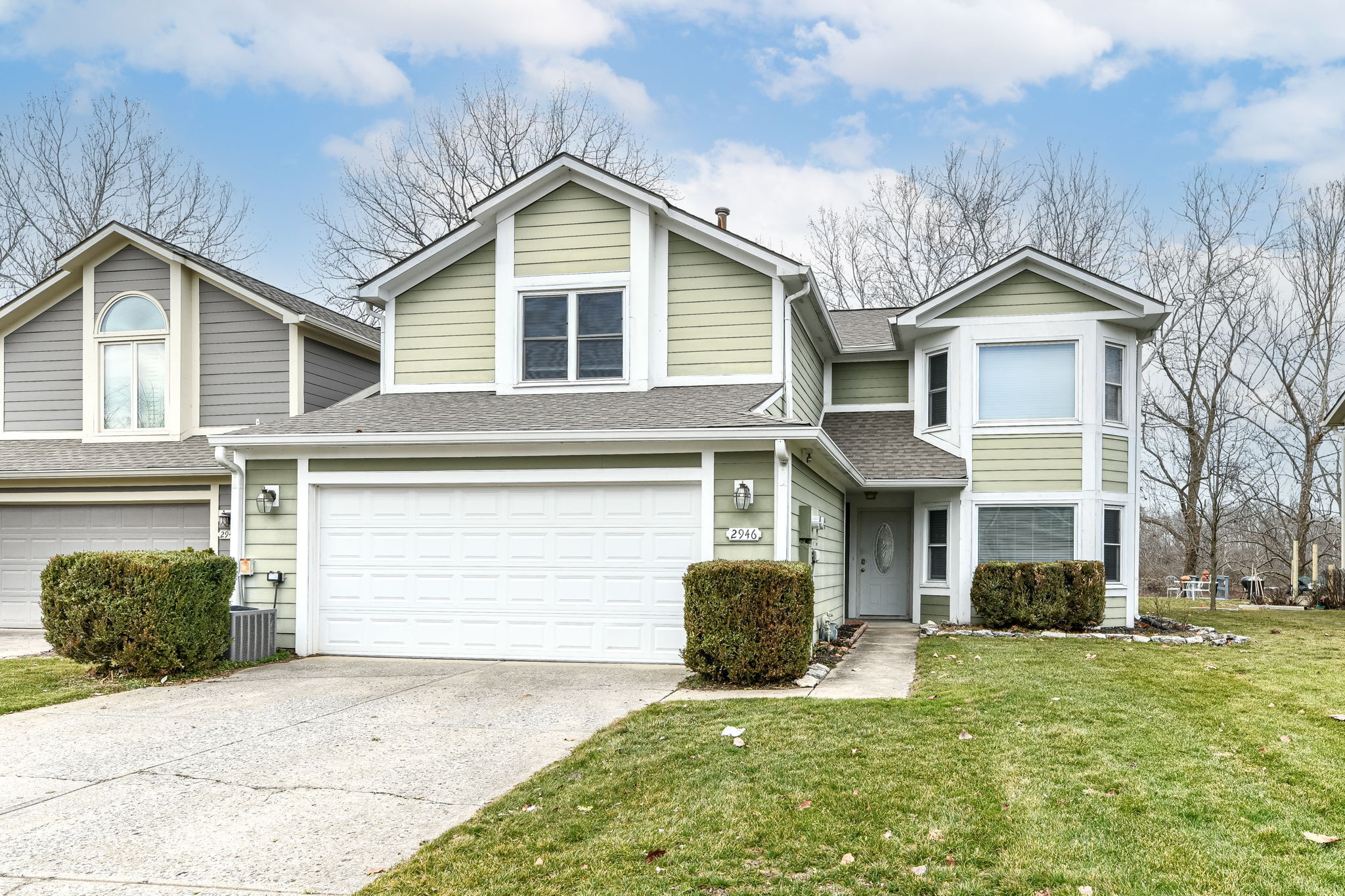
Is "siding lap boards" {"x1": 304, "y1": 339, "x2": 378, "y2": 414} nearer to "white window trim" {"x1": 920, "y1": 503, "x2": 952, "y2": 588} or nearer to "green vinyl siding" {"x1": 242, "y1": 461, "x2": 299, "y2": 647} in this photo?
"green vinyl siding" {"x1": 242, "y1": 461, "x2": 299, "y2": 647}

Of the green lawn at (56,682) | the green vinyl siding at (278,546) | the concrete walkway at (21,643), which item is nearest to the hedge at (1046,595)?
the green vinyl siding at (278,546)

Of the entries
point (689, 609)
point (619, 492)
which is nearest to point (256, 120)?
point (619, 492)

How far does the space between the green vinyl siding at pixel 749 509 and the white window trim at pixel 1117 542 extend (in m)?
7.05

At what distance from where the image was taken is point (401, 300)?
13500 millimetres

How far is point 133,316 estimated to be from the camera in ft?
49.1

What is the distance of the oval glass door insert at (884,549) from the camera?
54.3ft

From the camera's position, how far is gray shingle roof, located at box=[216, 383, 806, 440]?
1068cm

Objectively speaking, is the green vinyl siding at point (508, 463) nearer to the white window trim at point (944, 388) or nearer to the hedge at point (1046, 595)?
the hedge at point (1046, 595)

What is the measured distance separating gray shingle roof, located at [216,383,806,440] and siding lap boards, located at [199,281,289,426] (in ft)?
7.52

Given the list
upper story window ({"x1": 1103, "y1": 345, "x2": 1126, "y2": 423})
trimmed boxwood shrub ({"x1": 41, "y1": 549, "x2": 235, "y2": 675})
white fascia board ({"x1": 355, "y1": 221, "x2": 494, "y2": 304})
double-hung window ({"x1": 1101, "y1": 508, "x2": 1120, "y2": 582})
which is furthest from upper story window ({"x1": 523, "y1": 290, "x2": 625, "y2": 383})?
double-hung window ({"x1": 1101, "y1": 508, "x2": 1120, "y2": 582})

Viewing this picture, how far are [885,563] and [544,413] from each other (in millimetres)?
7696

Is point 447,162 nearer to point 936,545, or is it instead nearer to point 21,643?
point 21,643

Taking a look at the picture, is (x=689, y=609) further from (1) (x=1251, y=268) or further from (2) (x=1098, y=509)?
(1) (x=1251, y=268)

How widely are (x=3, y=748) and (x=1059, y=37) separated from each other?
22.5 metres
